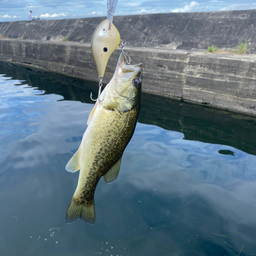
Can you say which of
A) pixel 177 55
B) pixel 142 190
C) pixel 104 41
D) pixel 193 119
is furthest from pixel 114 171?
pixel 177 55

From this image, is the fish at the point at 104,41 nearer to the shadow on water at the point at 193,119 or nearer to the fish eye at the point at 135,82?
the fish eye at the point at 135,82

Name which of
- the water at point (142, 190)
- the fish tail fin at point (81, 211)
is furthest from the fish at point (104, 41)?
the water at point (142, 190)

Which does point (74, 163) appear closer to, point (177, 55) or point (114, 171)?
point (114, 171)

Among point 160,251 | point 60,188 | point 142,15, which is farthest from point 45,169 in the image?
point 142,15

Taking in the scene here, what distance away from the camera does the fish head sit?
2.40 meters

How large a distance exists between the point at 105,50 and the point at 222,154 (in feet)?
13.1

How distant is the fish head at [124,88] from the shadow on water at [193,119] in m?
4.00

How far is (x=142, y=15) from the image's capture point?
13523 mm

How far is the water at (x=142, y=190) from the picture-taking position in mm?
3350

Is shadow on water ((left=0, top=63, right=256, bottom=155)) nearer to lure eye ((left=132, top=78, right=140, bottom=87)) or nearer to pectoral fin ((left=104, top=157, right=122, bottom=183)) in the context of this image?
pectoral fin ((left=104, top=157, right=122, bottom=183))

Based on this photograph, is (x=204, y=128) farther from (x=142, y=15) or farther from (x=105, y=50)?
(x=142, y=15)

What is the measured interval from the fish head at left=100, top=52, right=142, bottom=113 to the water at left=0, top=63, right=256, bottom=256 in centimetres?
204

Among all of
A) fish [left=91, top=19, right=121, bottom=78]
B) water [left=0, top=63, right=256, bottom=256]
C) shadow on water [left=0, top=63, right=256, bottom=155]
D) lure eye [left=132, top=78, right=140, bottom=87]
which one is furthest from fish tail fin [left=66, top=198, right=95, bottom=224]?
shadow on water [left=0, top=63, right=256, bottom=155]

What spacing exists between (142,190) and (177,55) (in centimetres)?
617
